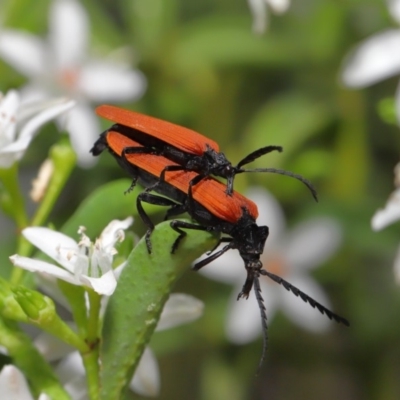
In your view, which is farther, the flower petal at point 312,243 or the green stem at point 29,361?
the flower petal at point 312,243

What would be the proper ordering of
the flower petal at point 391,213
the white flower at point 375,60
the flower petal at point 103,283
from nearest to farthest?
the flower petal at point 103,283 → the flower petal at point 391,213 → the white flower at point 375,60

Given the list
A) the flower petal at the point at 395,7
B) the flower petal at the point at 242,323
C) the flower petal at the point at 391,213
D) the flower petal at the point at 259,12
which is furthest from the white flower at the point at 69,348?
the flower petal at the point at 242,323

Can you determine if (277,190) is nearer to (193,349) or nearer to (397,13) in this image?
(193,349)

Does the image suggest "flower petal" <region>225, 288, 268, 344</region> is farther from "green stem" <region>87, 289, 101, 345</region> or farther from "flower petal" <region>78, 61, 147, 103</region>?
"green stem" <region>87, 289, 101, 345</region>

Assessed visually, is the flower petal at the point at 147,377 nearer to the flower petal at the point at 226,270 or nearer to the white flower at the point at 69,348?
the white flower at the point at 69,348

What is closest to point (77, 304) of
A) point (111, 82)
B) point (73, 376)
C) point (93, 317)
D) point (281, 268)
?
point (93, 317)

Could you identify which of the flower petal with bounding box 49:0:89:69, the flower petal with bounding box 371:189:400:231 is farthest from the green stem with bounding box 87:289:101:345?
the flower petal with bounding box 49:0:89:69

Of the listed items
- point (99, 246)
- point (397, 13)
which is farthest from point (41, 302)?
point (397, 13)
